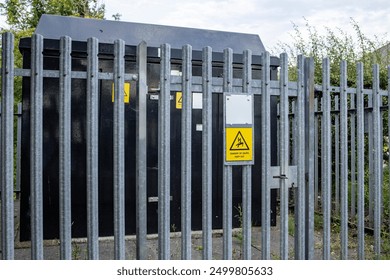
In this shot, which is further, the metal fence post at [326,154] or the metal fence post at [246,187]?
the metal fence post at [326,154]

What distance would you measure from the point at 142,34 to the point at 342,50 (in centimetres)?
435

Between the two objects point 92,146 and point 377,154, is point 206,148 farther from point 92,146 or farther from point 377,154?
point 377,154

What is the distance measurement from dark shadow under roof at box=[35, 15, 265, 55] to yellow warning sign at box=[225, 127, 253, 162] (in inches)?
101

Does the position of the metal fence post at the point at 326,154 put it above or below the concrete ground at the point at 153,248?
above

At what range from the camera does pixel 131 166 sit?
4.95m

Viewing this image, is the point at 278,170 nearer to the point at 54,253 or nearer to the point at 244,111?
the point at 244,111

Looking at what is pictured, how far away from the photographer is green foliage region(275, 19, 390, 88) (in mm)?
7320

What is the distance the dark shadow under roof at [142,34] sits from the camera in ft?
17.8

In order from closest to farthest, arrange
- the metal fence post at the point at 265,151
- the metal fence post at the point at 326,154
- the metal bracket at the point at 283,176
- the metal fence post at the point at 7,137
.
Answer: the metal fence post at the point at 7,137 < the metal fence post at the point at 265,151 < the metal bracket at the point at 283,176 < the metal fence post at the point at 326,154

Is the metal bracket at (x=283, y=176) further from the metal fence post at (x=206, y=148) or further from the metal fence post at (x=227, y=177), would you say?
the metal fence post at (x=206, y=148)

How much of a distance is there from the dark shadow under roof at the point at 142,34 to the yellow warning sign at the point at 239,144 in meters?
2.56

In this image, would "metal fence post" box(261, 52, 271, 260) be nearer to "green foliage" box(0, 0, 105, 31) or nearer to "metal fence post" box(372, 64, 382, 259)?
"metal fence post" box(372, 64, 382, 259)

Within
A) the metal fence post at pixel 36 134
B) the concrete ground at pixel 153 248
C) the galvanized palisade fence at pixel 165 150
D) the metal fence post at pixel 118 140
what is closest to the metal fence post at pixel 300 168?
the galvanized palisade fence at pixel 165 150
